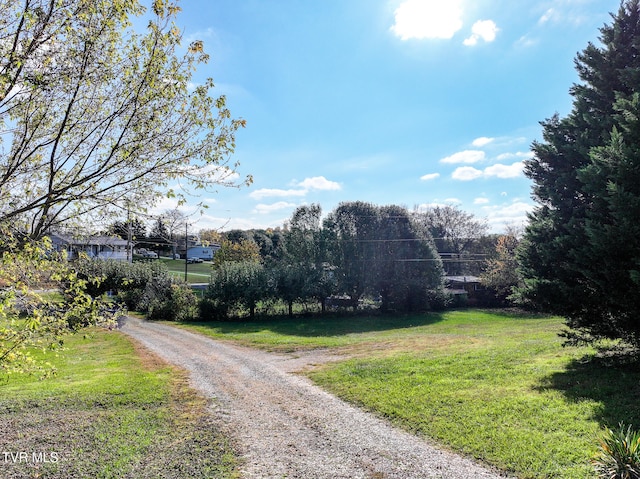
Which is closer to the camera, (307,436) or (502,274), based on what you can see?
(307,436)

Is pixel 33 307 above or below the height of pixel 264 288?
above

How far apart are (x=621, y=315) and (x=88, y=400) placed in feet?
33.9

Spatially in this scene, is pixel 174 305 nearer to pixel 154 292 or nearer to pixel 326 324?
pixel 154 292

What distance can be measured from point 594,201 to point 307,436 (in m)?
6.96

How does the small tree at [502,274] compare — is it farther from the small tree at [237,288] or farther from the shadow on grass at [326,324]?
the small tree at [237,288]

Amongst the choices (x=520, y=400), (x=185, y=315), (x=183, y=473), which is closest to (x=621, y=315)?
(x=520, y=400)

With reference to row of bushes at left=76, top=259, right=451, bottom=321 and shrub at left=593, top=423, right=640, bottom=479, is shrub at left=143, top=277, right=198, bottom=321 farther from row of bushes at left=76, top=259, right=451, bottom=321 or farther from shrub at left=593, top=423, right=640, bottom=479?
shrub at left=593, top=423, right=640, bottom=479

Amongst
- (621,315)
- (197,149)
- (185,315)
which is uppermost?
(197,149)

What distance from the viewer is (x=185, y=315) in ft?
92.6

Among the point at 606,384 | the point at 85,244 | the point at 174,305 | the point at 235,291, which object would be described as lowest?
the point at 174,305

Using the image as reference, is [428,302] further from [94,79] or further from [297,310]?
[94,79]

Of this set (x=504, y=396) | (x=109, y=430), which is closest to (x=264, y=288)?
(x=109, y=430)

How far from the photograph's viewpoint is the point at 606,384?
7.09 metres

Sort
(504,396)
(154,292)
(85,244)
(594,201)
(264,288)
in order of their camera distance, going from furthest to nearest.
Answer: (154,292), (264,288), (594,201), (504,396), (85,244)
